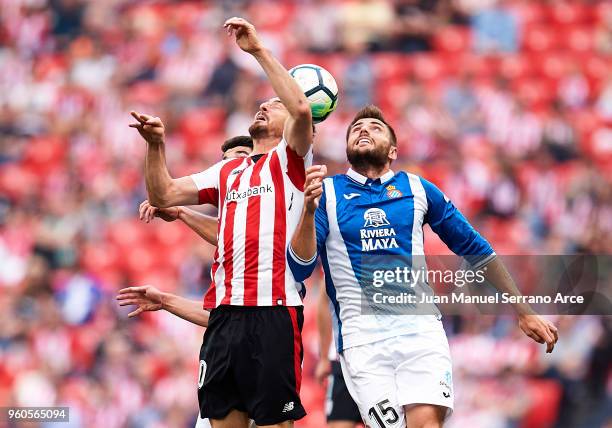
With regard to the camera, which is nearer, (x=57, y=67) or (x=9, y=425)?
(x=9, y=425)

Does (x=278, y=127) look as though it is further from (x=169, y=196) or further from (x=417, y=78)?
(x=417, y=78)

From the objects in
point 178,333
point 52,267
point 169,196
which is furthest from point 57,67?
point 169,196

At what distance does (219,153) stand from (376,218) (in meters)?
8.51

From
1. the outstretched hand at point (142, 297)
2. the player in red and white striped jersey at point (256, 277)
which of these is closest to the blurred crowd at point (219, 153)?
the outstretched hand at point (142, 297)

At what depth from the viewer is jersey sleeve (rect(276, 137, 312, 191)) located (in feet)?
20.0

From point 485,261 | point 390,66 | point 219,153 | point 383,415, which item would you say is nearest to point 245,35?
point 485,261

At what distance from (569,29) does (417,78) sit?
284 cm

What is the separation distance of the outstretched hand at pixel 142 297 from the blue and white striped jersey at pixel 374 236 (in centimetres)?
101

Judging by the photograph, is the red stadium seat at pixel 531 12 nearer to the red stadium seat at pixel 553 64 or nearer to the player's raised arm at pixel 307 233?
the red stadium seat at pixel 553 64

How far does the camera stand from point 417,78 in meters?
16.5

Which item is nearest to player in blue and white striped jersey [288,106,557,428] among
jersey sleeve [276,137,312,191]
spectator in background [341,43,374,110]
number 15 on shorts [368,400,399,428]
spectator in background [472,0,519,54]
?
number 15 on shorts [368,400,399,428]

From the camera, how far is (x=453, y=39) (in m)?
17.4

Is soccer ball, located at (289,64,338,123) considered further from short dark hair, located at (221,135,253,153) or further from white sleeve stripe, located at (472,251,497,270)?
white sleeve stripe, located at (472,251,497,270)

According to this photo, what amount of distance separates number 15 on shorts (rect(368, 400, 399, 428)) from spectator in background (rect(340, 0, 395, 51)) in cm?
1142
